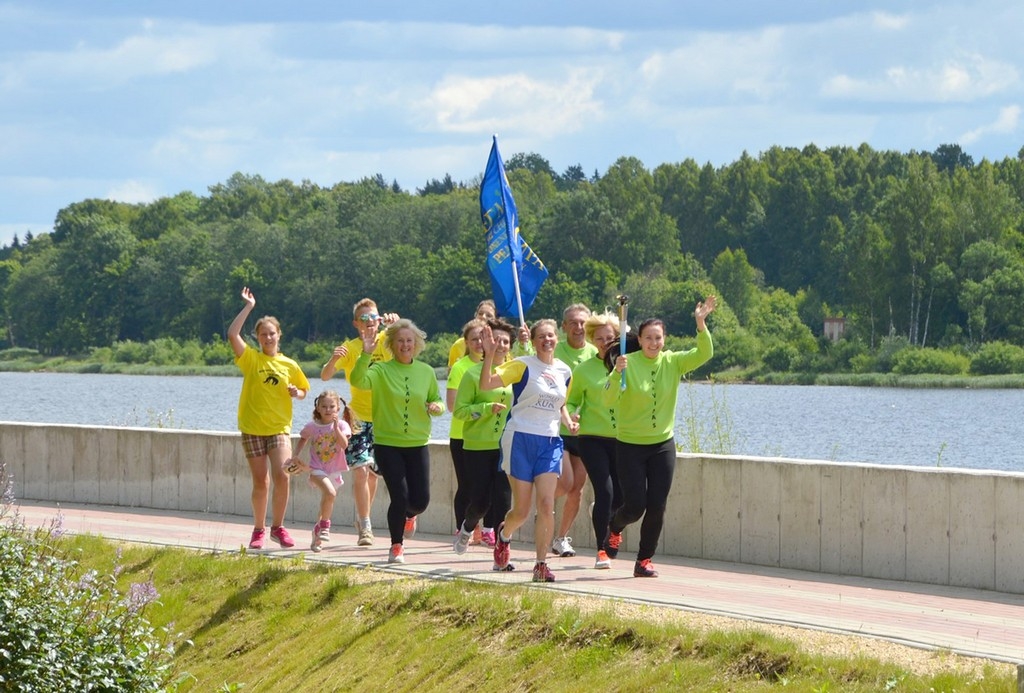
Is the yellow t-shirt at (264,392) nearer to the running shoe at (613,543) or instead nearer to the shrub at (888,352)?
the running shoe at (613,543)

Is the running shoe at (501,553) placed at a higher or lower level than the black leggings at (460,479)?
lower

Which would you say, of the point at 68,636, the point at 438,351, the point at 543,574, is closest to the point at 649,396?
the point at 543,574

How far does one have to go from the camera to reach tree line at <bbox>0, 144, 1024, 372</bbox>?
237 feet

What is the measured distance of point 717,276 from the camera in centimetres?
9662

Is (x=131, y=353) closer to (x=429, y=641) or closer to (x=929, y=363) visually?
(x=929, y=363)

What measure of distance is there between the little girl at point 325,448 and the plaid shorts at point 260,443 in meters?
0.16

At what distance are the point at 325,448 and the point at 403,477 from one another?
1150 mm

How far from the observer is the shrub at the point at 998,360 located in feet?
209

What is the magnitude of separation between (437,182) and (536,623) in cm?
16967

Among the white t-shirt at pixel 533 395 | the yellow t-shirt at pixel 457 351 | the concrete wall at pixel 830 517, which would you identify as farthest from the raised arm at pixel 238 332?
the concrete wall at pixel 830 517

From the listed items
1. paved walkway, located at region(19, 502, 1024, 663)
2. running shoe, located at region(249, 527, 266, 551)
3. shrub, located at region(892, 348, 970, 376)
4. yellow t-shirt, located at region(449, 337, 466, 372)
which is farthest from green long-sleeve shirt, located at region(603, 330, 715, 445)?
shrub, located at region(892, 348, 970, 376)

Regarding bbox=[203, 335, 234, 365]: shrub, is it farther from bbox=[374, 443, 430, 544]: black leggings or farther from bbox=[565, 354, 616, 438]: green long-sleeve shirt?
Result: bbox=[565, 354, 616, 438]: green long-sleeve shirt

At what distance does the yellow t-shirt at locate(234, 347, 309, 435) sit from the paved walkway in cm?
106

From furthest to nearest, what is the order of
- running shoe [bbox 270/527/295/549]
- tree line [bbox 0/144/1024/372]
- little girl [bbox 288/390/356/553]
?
tree line [bbox 0/144/1024/372] → running shoe [bbox 270/527/295/549] → little girl [bbox 288/390/356/553]
